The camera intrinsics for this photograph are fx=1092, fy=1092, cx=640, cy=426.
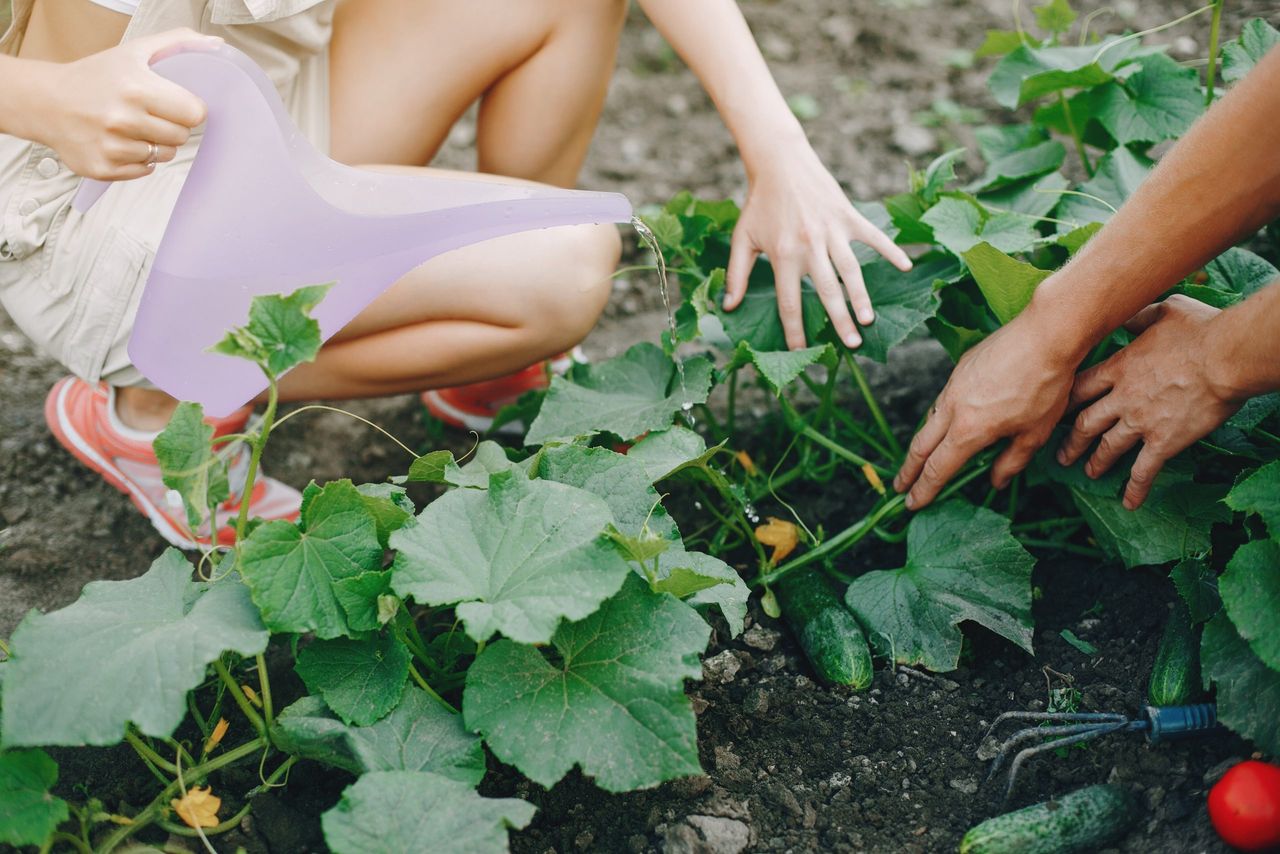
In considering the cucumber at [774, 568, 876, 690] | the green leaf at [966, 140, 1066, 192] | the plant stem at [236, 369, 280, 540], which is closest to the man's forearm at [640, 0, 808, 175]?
the green leaf at [966, 140, 1066, 192]

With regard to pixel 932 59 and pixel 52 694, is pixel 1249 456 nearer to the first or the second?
pixel 52 694

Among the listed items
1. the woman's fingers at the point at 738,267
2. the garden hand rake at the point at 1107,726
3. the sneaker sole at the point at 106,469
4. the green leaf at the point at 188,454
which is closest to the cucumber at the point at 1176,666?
the garden hand rake at the point at 1107,726

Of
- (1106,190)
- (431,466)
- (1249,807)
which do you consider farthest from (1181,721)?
(431,466)

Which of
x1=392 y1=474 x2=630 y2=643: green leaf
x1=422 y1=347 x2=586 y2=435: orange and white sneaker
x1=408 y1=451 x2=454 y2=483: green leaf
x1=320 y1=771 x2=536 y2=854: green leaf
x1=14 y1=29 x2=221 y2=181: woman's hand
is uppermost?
x1=14 y1=29 x2=221 y2=181: woman's hand

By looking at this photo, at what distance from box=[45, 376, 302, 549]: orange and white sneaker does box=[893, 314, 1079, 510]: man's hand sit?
3.81 ft

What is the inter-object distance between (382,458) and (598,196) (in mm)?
951

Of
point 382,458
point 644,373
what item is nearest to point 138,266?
Result: point 382,458

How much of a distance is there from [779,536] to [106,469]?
4.28ft

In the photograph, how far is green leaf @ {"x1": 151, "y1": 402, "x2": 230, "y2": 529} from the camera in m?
1.46

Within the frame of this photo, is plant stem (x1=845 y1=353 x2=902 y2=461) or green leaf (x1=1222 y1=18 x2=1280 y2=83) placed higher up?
green leaf (x1=1222 y1=18 x2=1280 y2=83)

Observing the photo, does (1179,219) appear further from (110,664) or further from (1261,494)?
(110,664)

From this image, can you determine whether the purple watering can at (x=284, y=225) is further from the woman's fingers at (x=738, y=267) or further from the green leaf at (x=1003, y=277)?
the green leaf at (x=1003, y=277)

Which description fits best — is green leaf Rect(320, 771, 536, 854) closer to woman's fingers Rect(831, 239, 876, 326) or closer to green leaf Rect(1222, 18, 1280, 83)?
woman's fingers Rect(831, 239, 876, 326)

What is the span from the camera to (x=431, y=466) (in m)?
1.69
